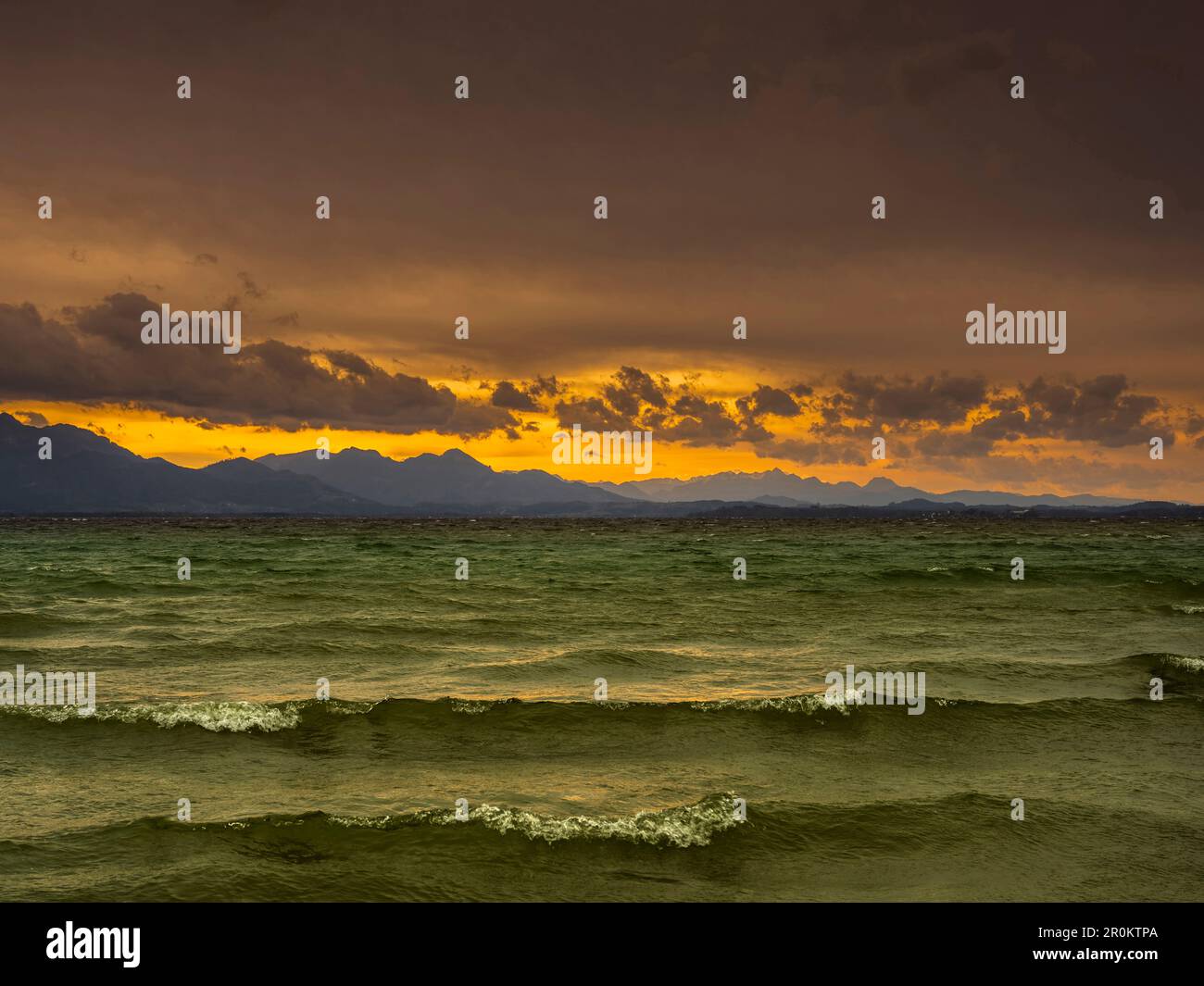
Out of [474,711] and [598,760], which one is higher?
[474,711]

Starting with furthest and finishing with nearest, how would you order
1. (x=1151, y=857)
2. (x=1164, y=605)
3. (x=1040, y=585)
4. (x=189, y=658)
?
(x=1040, y=585) < (x=1164, y=605) < (x=189, y=658) < (x=1151, y=857)

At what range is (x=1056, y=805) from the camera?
40.5ft

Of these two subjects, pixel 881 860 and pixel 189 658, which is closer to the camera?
pixel 881 860

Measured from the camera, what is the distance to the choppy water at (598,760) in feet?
33.7

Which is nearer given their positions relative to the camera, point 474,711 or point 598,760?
point 598,760

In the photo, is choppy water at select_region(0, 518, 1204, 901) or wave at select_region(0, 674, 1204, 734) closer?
choppy water at select_region(0, 518, 1204, 901)

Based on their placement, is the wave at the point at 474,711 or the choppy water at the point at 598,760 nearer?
the choppy water at the point at 598,760

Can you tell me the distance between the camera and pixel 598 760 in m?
14.8

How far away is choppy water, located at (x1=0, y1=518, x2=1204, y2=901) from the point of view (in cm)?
1027

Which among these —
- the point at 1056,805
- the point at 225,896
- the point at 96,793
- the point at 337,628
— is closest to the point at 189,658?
the point at 337,628

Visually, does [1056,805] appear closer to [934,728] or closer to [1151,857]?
[1151,857]
